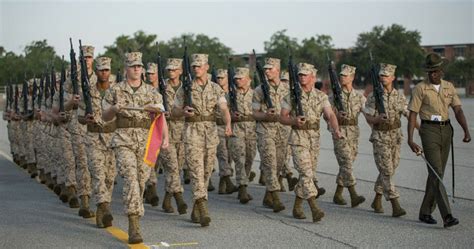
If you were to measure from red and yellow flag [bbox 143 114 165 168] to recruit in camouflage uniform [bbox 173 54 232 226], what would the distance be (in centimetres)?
100

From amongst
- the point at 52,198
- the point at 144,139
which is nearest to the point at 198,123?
the point at 144,139

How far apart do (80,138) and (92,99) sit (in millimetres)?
842

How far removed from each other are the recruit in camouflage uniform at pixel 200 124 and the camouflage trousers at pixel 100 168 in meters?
0.97

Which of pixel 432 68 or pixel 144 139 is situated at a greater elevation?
pixel 432 68

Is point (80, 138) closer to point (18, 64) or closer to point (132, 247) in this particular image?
point (132, 247)

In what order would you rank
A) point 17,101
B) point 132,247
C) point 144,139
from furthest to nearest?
1. point 17,101
2. point 144,139
3. point 132,247

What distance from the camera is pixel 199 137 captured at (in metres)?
9.27

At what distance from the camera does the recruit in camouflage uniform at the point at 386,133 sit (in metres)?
9.62

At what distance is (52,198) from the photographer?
38.3ft

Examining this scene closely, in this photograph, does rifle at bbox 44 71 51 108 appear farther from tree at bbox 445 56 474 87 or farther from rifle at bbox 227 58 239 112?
tree at bbox 445 56 474 87

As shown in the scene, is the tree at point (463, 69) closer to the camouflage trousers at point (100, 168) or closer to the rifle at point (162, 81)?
the rifle at point (162, 81)

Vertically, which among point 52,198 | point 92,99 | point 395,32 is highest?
point 395,32

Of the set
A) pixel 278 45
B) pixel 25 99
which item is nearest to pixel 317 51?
pixel 278 45

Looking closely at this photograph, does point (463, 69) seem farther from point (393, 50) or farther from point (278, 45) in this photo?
point (278, 45)
